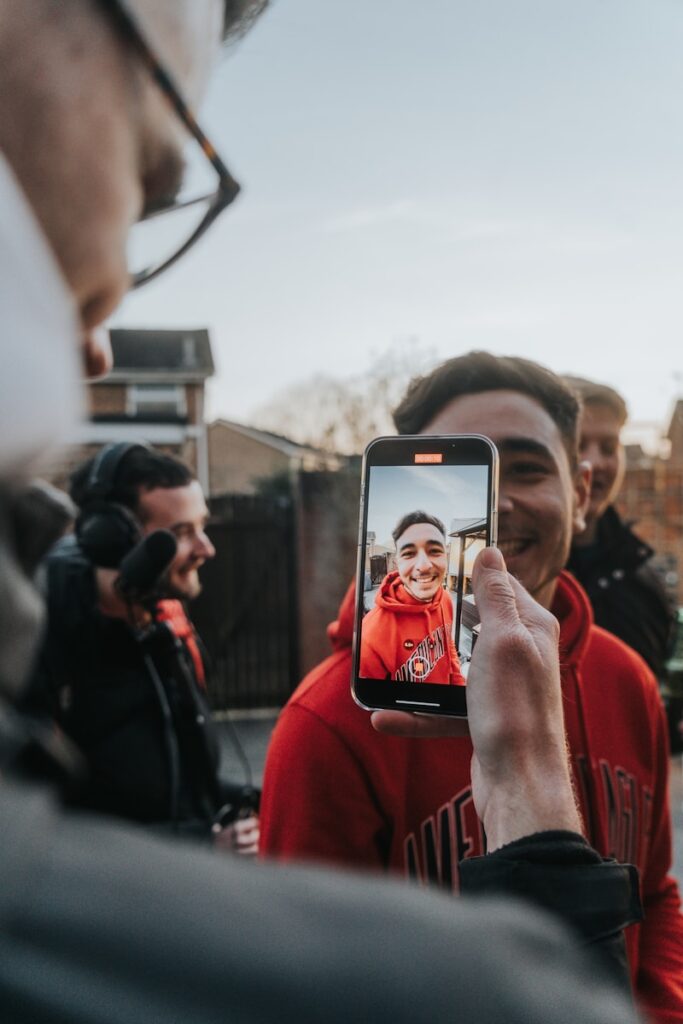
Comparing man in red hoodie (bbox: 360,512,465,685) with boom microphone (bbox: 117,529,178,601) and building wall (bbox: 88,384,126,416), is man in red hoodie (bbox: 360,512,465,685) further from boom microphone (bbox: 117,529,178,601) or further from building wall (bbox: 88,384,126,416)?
building wall (bbox: 88,384,126,416)

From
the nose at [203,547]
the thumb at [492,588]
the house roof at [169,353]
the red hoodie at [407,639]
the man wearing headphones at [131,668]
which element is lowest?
the man wearing headphones at [131,668]

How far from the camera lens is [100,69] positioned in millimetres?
514

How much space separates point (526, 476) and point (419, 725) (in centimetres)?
32

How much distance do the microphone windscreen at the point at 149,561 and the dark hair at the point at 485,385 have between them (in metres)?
0.74

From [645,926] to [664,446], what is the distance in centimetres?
149

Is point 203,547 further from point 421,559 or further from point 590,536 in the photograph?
point 590,536

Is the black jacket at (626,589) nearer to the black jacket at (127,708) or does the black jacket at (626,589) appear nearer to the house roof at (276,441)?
the house roof at (276,441)

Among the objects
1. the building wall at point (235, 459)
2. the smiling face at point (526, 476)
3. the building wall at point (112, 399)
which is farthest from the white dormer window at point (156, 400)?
the smiling face at point (526, 476)

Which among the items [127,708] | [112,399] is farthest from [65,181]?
[112,399]

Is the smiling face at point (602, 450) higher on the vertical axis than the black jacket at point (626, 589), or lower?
higher

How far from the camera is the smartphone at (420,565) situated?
2.42 feet

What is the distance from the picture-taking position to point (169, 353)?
2.38m

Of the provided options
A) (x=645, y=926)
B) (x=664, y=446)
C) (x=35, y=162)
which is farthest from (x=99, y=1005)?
(x=664, y=446)

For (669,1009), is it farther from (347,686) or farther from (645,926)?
(347,686)
